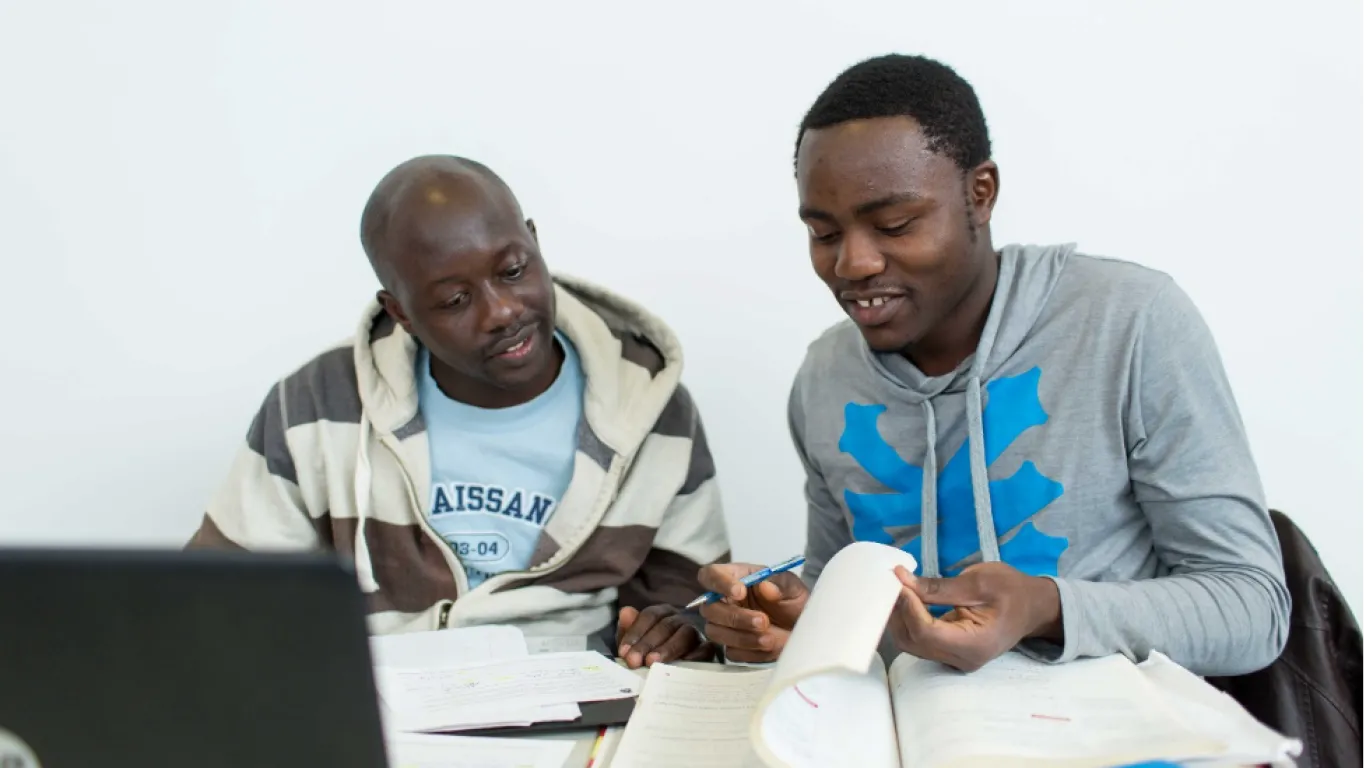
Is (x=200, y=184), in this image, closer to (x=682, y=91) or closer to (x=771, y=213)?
(x=682, y=91)

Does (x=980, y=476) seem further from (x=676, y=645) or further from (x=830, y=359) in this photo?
(x=676, y=645)

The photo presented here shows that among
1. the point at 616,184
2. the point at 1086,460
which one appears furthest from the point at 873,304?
the point at 616,184

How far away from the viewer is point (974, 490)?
1.21 metres

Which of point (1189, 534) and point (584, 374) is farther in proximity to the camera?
point (584, 374)

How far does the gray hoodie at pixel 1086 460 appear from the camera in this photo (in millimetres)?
1053

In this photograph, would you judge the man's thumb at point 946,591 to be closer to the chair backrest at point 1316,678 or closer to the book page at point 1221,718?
the book page at point 1221,718

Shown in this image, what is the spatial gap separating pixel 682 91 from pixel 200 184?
807 millimetres

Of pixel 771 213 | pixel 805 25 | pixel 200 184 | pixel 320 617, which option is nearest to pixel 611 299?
pixel 771 213

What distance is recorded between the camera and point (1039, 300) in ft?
4.02

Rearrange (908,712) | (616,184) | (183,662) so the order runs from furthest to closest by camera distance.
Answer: (616,184) → (908,712) → (183,662)

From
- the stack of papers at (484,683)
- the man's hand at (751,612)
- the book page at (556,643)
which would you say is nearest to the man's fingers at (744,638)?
the man's hand at (751,612)

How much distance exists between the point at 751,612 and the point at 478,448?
1.90ft

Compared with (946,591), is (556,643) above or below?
below

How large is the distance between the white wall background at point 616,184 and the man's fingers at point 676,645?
0.67 m
